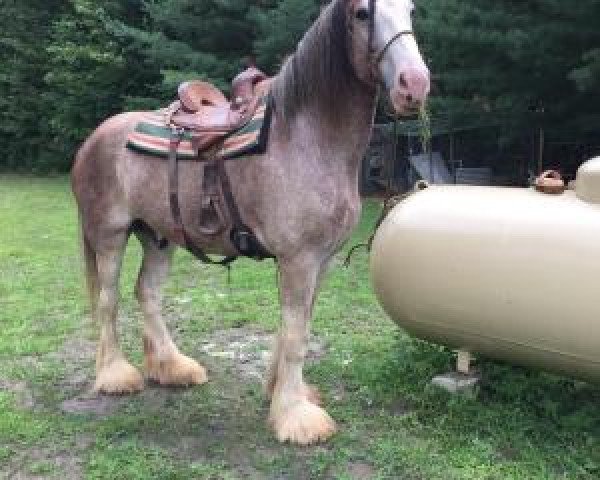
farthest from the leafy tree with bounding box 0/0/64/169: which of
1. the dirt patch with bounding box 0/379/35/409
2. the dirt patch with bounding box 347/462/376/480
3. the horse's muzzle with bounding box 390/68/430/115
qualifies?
the horse's muzzle with bounding box 390/68/430/115

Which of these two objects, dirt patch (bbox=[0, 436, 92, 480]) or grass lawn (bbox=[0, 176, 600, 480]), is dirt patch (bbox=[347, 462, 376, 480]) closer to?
grass lawn (bbox=[0, 176, 600, 480])

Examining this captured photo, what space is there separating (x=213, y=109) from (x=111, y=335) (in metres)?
1.44

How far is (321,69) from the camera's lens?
3633 millimetres

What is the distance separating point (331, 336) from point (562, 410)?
71.9 inches

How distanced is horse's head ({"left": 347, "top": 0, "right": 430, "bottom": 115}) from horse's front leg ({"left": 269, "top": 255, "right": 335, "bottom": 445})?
91 cm

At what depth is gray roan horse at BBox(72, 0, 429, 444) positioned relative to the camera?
3.43 meters

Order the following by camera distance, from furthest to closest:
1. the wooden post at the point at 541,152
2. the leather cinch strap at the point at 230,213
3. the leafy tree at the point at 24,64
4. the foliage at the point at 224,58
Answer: the leafy tree at the point at 24,64 < the wooden post at the point at 541,152 < the foliage at the point at 224,58 < the leather cinch strap at the point at 230,213

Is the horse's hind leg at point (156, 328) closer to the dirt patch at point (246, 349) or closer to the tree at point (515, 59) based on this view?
the dirt patch at point (246, 349)

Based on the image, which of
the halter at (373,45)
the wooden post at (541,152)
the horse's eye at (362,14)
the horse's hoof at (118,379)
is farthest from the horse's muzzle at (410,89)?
the wooden post at (541,152)

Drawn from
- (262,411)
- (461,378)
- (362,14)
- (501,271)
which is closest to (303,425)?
(262,411)

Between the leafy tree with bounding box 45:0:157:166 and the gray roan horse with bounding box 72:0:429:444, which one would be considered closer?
the gray roan horse with bounding box 72:0:429:444

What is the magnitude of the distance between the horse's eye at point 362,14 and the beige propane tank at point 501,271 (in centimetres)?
111

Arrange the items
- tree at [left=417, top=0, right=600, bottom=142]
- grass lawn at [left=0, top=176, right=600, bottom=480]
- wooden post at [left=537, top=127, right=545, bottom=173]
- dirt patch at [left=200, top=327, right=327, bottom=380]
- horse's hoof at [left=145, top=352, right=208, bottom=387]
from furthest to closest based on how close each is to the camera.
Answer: wooden post at [left=537, top=127, right=545, bottom=173] < tree at [left=417, top=0, right=600, bottom=142] < dirt patch at [left=200, top=327, right=327, bottom=380] < horse's hoof at [left=145, top=352, right=208, bottom=387] < grass lawn at [left=0, top=176, right=600, bottom=480]

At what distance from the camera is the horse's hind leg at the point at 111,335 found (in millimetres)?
A: 4543
